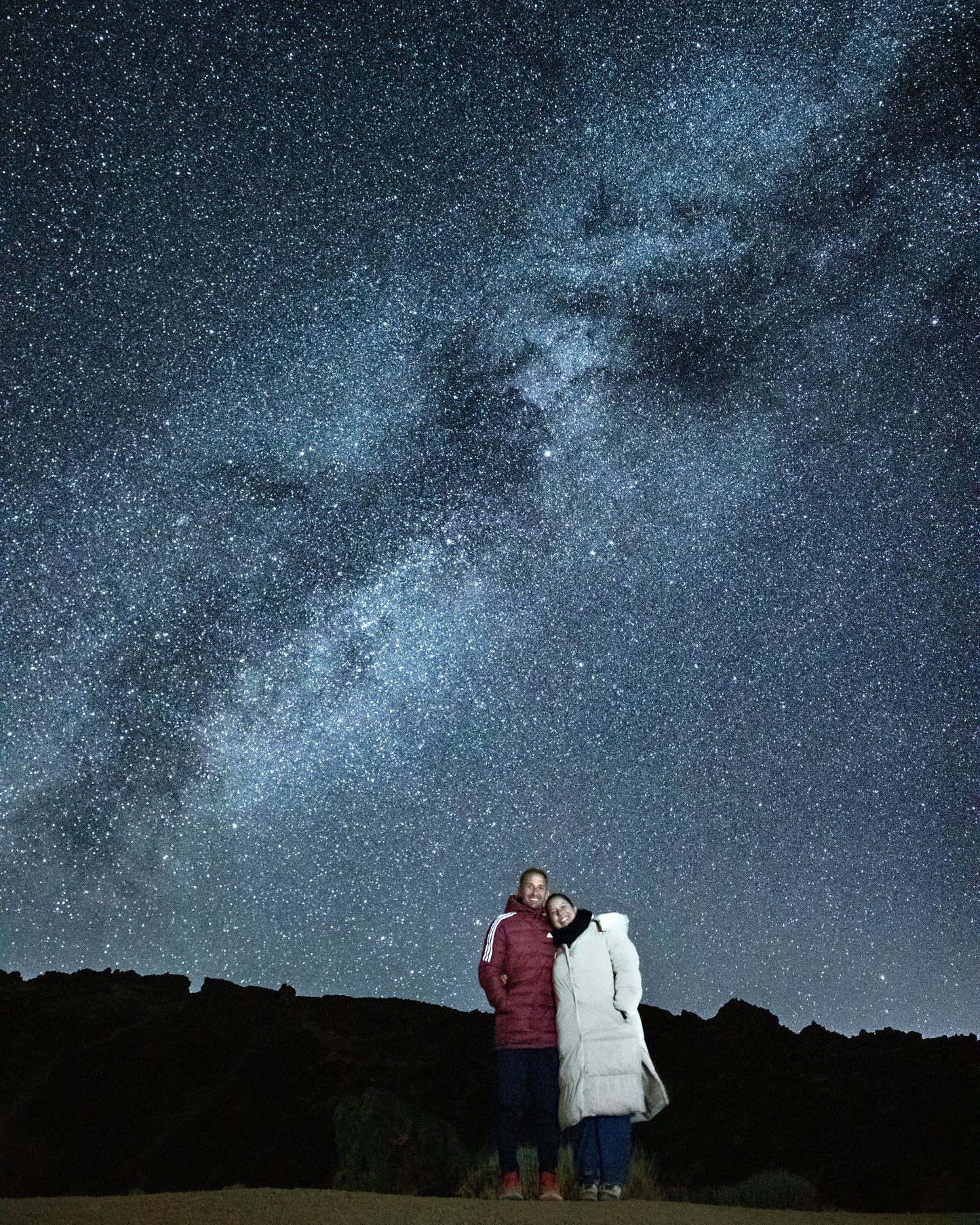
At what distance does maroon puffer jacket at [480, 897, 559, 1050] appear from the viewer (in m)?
5.00

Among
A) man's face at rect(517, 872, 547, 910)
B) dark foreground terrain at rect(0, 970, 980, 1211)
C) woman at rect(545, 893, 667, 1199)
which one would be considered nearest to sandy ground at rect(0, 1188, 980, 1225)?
woman at rect(545, 893, 667, 1199)

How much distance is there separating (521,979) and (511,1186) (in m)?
1.02

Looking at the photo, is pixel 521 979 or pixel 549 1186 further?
pixel 521 979

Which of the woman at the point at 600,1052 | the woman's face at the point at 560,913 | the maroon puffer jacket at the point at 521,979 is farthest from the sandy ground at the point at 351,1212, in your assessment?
the woman's face at the point at 560,913

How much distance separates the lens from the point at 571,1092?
15.8 ft

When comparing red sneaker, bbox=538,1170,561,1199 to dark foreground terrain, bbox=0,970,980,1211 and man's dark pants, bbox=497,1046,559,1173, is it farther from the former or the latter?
dark foreground terrain, bbox=0,970,980,1211

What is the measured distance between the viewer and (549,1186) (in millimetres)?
4840

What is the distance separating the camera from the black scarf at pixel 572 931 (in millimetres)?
5137

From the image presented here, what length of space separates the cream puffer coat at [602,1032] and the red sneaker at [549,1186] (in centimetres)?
36

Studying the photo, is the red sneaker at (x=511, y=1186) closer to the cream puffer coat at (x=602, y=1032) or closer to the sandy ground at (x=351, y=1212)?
the sandy ground at (x=351, y=1212)

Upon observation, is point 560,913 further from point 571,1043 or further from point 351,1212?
point 351,1212

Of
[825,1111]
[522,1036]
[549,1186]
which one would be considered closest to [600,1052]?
[522,1036]

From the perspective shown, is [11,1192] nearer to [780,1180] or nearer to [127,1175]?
[127,1175]

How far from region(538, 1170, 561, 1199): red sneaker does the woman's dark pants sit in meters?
0.16
